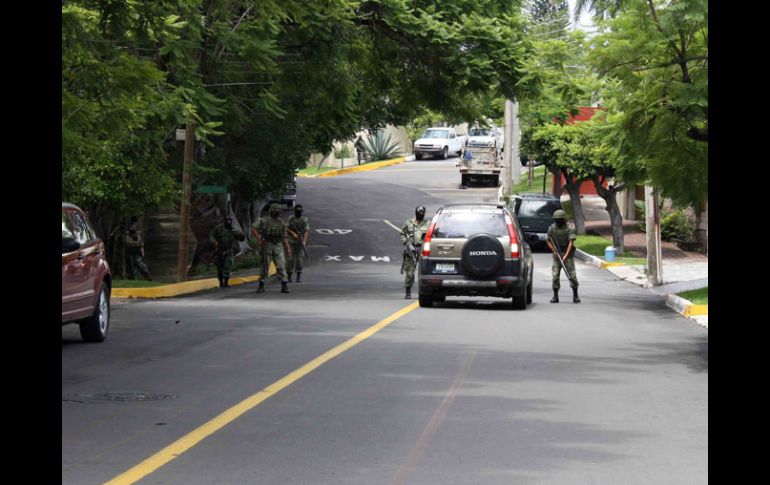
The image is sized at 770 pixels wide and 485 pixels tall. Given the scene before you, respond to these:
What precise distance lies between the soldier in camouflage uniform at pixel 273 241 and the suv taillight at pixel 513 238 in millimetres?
6022

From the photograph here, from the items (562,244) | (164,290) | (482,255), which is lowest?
(164,290)

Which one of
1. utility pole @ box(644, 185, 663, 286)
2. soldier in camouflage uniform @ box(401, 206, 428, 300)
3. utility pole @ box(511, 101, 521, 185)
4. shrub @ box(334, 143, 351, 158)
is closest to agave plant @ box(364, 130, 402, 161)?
shrub @ box(334, 143, 351, 158)

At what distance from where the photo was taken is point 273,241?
27.7 m

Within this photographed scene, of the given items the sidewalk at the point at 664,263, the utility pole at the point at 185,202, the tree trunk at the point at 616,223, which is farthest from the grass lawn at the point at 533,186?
the utility pole at the point at 185,202

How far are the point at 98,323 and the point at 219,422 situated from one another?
7050 millimetres

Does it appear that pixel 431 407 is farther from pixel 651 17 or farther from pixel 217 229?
pixel 217 229

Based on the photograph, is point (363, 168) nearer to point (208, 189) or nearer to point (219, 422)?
point (208, 189)

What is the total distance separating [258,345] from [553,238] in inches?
406

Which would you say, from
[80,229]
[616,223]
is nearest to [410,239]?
[80,229]

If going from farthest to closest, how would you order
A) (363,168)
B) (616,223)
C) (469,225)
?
(363,168) → (616,223) → (469,225)

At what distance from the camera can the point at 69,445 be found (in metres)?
9.57

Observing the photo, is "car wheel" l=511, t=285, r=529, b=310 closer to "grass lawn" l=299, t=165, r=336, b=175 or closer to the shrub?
"grass lawn" l=299, t=165, r=336, b=175

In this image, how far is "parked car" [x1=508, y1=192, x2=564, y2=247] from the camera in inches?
1799
